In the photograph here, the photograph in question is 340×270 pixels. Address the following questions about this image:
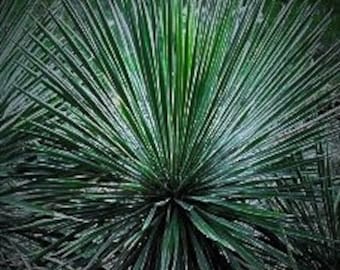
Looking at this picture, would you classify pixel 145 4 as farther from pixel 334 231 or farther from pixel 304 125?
pixel 334 231

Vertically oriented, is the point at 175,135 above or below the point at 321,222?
above

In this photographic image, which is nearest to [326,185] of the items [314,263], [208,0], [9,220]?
[314,263]

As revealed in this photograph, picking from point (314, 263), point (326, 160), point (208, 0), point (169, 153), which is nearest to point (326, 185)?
point (326, 160)

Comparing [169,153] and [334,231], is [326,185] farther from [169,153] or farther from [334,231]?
[169,153]

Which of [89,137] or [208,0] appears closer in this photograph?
[89,137]

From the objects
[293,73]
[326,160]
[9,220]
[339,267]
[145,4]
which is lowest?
[339,267]

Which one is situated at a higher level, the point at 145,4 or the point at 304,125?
the point at 145,4
